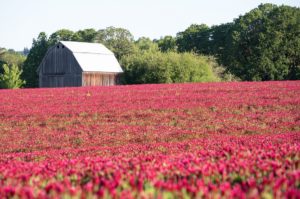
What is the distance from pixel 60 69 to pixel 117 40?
23.4 m

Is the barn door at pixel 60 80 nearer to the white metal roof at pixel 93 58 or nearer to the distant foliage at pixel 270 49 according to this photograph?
the white metal roof at pixel 93 58

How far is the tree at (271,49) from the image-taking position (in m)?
65.8

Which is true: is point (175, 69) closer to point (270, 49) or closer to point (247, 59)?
point (247, 59)

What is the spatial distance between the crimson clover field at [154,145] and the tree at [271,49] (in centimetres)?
3932

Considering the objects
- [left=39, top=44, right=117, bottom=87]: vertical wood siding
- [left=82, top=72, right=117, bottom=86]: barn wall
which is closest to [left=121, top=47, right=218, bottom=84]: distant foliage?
[left=82, top=72, right=117, bottom=86]: barn wall

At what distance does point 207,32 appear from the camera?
365 feet

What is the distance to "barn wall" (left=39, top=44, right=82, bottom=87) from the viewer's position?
67.2 m

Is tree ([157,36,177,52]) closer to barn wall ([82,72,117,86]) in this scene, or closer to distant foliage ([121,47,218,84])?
barn wall ([82,72,117,86])

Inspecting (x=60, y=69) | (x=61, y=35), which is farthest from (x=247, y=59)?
(x=61, y=35)

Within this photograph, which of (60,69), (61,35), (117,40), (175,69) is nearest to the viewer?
(175,69)

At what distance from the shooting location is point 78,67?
6662 centimetres

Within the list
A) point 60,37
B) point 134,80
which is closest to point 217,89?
point 134,80

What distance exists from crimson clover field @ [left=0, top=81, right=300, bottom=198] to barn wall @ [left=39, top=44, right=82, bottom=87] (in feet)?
131

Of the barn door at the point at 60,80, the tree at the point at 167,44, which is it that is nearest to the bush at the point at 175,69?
the barn door at the point at 60,80
